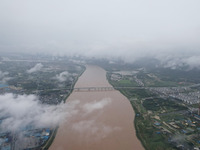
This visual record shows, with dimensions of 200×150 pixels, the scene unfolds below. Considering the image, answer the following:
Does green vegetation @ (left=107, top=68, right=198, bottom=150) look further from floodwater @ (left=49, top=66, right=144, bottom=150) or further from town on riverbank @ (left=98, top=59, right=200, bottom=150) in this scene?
floodwater @ (left=49, top=66, right=144, bottom=150)

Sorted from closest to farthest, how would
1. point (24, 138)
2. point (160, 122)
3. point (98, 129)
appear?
1. point (24, 138)
2. point (98, 129)
3. point (160, 122)

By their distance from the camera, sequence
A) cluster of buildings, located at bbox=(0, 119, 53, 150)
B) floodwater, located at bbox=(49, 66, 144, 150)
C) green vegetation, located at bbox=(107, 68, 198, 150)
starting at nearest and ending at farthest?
cluster of buildings, located at bbox=(0, 119, 53, 150)
floodwater, located at bbox=(49, 66, 144, 150)
green vegetation, located at bbox=(107, 68, 198, 150)

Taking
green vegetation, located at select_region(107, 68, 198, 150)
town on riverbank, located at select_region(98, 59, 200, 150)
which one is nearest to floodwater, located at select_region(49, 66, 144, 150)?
green vegetation, located at select_region(107, 68, 198, 150)

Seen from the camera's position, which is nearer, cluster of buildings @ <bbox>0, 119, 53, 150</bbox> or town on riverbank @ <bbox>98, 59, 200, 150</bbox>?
cluster of buildings @ <bbox>0, 119, 53, 150</bbox>

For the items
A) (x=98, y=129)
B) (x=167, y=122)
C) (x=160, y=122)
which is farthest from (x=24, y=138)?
(x=167, y=122)

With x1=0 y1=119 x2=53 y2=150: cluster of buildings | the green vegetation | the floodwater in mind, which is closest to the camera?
x1=0 y1=119 x2=53 y2=150: cluster of buildings

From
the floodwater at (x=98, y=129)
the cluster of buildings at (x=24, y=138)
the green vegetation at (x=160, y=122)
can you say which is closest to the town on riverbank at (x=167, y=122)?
the green vegetation at (x=160, y=122)

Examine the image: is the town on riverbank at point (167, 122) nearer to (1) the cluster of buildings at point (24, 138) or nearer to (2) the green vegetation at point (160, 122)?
(2) the green vegetation at point (160, 122)

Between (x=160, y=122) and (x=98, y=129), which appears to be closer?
(x=98, y=129)

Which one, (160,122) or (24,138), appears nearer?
(24,138)

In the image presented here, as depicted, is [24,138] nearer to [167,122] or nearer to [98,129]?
[98,129]

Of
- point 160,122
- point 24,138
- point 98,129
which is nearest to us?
point 24,138
